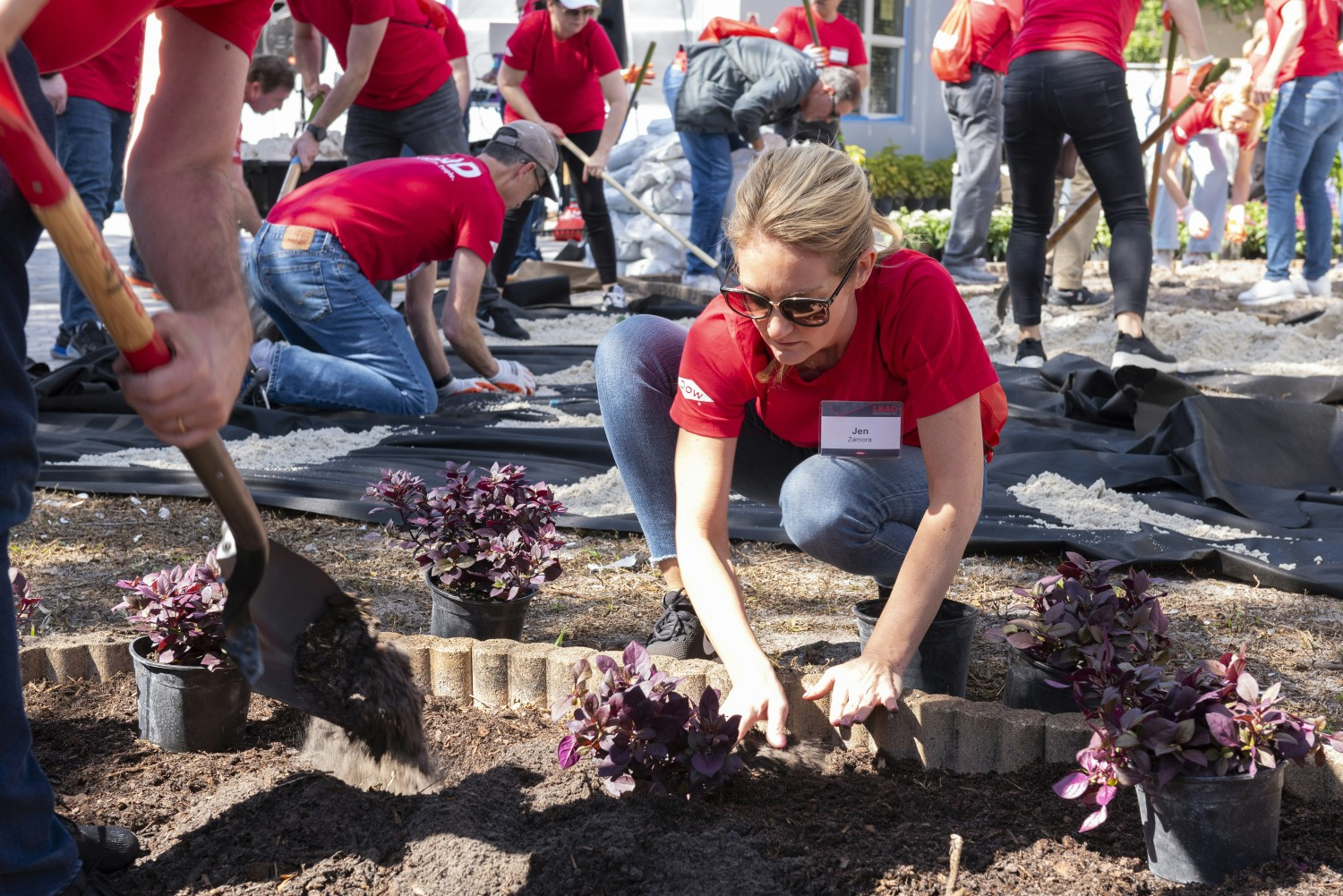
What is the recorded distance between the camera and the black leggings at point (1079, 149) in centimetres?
502

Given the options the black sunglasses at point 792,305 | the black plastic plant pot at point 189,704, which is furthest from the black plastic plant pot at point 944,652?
the black plastic plant pot at point 189,704

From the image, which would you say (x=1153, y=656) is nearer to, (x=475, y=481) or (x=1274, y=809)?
(x=1274, y=809)

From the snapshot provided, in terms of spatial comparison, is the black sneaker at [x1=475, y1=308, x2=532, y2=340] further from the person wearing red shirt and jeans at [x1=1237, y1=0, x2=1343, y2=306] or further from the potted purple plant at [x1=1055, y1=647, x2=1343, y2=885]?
the potted purple plant at [x1=1055, y1=647, x2=1343, y2=885]

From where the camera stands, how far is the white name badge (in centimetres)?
222

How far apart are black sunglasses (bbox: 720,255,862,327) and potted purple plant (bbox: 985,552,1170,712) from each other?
58 centimetres

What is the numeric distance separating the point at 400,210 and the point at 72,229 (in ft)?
12.4

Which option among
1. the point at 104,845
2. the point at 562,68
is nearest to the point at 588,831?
the point at 104,845

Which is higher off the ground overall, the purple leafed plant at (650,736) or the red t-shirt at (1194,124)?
the red t-shirt at (1194,124)

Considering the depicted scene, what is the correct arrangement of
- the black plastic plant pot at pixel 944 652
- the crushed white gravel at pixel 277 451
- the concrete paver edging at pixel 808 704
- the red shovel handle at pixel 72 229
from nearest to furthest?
the red shovel handle at pixel 72 229
the concrete paver edging at pixel 808 704
the black plastic plant pot at pixel 944 652
the crushed white gravel at pixel 277 451

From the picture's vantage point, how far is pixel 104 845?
1.78 metres

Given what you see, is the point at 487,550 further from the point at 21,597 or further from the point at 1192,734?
the point at 1192,734

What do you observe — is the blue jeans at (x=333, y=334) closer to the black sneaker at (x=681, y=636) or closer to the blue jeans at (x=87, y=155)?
the blue jeans at (x=87, y=155)

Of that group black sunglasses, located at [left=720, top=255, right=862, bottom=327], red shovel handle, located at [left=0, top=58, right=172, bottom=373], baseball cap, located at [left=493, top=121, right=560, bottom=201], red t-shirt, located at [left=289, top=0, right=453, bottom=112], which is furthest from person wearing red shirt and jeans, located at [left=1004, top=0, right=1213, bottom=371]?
red shovel handle, located at [left=0, top=58, right=172, bottom=373]

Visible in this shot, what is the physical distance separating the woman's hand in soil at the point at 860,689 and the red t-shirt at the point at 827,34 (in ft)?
25.3
